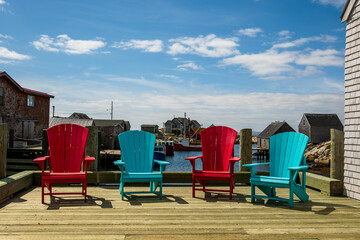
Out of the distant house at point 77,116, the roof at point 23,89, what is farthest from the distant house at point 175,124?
the roof at point 23,89

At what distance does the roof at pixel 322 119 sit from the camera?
44625 millimetres

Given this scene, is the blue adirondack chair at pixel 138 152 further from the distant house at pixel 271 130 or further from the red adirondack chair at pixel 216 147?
Answer: the distant house at pixel 271 130

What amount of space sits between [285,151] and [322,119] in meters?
45.3

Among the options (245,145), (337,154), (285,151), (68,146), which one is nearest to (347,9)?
(337,154)

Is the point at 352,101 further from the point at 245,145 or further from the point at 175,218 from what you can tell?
the point at 175,218

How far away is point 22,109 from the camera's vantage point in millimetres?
22344

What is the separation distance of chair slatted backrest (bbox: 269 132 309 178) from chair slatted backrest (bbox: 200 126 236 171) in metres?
0.67

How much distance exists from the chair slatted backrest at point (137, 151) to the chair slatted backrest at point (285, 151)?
1.77 meters

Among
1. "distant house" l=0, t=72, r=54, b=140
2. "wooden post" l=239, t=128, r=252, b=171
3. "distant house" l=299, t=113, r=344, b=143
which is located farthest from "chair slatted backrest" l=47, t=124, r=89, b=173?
"distant house" l=299, t=113, r=344, b=143

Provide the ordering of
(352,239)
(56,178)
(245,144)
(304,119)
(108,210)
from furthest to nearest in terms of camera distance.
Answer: (304,119), (245,144), (56,178), (108,210), (352,239)

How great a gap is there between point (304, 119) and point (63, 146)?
47.0 metres

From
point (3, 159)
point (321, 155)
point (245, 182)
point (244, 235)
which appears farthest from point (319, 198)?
point (321, 155)

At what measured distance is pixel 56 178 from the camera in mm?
3945

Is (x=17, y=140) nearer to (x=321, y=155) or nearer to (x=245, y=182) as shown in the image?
(x=245, y=182)
